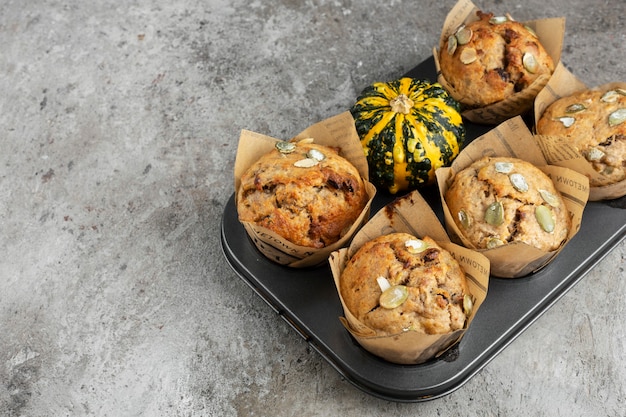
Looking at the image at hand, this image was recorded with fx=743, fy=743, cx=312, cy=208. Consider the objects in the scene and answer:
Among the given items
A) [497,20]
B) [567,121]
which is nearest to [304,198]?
[567,121]

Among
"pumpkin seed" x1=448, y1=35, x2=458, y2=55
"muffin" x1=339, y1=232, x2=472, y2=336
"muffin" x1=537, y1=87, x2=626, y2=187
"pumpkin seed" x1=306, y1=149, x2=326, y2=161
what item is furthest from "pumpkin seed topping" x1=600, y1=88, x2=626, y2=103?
"pumpkin seed" x1=306, y1=149, x2=326, y2=161

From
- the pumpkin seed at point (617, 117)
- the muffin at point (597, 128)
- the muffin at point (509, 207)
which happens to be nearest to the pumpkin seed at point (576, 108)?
the muffin at point (597, 128)

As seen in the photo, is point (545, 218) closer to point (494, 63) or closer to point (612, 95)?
point (612, 95)

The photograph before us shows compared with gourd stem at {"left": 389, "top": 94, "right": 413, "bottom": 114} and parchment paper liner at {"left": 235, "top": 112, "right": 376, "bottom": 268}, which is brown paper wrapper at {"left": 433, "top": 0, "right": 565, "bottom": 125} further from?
parchment paper liner at {"left": 235, "top": 112, "right": 376, "bottom": 268}

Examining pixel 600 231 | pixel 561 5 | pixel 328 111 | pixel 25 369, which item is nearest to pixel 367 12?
pixel 328 111

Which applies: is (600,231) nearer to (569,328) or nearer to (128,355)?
(569,328)

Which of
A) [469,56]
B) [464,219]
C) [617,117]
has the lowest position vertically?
[464,219]
